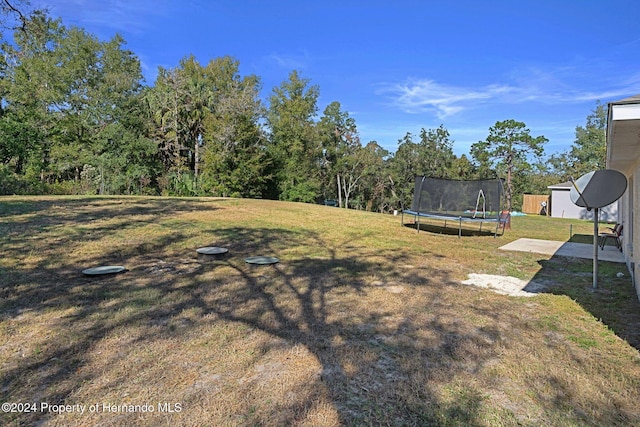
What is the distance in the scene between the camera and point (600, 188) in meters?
4.11

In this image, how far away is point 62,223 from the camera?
6.27 meters

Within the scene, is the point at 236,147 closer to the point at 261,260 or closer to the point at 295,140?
the point at 295,140

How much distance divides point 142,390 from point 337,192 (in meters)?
26.2

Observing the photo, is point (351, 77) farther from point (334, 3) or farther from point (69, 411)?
point (69, 411)

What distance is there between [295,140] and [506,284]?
1991 cm

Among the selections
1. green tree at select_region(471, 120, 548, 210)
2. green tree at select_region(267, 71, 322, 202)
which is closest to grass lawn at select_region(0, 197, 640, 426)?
green tree at select_region(267, 71, 322, 202)

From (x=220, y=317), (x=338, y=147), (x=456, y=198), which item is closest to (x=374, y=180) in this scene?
(x=338, y=147)

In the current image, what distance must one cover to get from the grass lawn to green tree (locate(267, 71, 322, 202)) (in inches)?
656

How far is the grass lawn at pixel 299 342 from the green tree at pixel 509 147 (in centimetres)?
1974

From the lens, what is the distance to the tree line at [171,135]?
56.0 ft

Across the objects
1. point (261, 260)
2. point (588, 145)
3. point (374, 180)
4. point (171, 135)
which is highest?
point (588, 145)

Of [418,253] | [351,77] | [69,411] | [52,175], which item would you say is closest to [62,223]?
[69,411]

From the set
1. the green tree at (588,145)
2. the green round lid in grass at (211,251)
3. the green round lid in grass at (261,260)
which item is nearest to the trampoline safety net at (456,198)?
the green round lid in grass at (261,260)

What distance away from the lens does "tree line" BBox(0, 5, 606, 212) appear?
1708 centimetres
